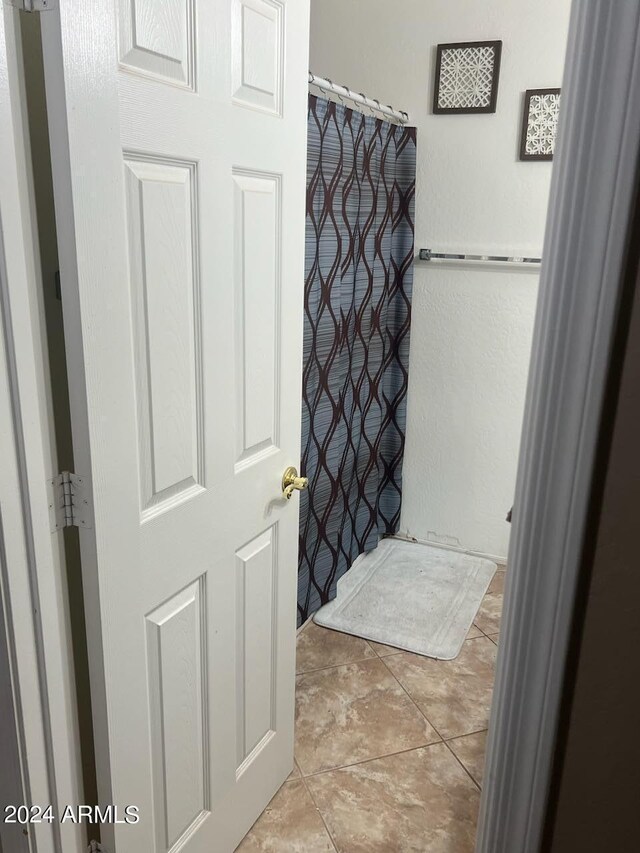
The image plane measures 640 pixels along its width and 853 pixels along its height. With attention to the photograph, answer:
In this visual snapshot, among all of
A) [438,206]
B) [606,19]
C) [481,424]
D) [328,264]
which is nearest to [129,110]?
[606,19]

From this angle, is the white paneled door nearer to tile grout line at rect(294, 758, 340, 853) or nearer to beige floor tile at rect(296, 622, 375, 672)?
tile grout line at rect(294, 758, 340, 853)

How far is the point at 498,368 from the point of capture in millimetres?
2930

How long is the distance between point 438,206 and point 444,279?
296mm

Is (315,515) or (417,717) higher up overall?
(315,515)

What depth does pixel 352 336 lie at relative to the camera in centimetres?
259

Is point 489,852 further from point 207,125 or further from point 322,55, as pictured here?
point 322,55

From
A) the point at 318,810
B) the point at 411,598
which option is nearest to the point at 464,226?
the point at 411,598

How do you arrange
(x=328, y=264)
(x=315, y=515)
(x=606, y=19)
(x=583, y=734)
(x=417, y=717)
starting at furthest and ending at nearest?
(x=315, y=515) < (x=328, y=264) < (x=417, y=717) < (x=583, y=734) < (x=606, y=19)

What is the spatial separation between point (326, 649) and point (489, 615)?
2.21ft

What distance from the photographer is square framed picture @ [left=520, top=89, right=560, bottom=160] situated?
8.63 ft

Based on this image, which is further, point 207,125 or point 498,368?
point 498,368

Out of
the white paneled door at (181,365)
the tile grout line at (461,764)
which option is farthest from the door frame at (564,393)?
the tile grout line at (461,764)

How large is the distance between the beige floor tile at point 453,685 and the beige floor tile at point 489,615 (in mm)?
86

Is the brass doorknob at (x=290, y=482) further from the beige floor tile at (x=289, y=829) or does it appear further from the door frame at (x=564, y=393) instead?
the door frame at (x=564, y=393)
